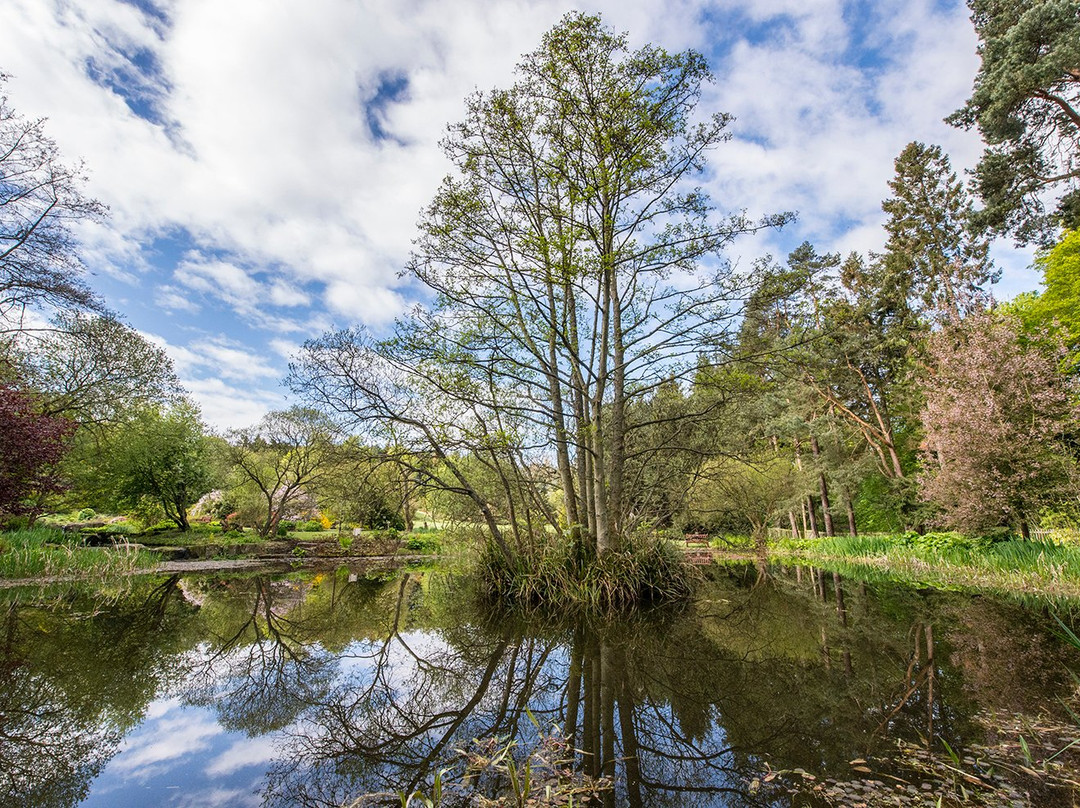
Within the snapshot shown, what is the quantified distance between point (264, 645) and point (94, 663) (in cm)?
161

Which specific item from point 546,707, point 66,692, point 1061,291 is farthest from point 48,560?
point 1061,291

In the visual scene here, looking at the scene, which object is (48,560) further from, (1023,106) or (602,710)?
(1023,106)

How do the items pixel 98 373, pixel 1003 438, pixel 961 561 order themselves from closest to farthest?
pixel 1003 438
pixel 961 561
pixel 98 373

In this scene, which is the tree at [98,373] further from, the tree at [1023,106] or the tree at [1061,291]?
the tree at [1061,291]

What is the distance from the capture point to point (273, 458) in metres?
27.3

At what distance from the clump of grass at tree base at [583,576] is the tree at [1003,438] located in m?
6.50

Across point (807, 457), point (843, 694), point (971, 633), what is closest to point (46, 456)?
point (843, 694)

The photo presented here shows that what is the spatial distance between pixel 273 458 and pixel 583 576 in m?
24.1

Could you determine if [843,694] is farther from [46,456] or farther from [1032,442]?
[46,456]

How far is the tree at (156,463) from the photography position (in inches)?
814

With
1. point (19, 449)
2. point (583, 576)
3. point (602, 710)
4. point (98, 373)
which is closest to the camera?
point (602, 710)

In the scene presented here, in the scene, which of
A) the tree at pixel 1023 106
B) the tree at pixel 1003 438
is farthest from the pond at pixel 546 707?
the tree at pixel 1023 106

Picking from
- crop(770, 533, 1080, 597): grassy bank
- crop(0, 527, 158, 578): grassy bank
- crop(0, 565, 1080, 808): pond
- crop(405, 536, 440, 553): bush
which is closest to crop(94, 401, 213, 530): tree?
crop(0, 527, 158, 578): grassy bank

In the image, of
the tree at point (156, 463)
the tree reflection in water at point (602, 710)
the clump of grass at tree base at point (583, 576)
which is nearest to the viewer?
the tree reflection in water at point (602, 710)
